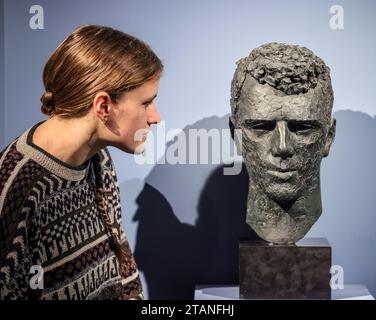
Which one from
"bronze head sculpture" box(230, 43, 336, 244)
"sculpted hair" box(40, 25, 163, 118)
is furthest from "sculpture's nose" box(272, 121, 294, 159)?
"sculpted hair" box(40, 25, 163, 118)

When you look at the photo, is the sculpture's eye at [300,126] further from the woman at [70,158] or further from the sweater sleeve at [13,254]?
the sweater sleeve at [13,254]

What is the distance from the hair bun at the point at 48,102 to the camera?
5.97ft

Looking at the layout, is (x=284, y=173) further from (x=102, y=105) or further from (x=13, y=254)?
(x=13, y=254)

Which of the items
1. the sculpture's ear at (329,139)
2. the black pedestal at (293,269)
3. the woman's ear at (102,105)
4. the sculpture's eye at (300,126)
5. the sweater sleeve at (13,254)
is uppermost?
the woman's ear at (102,105)

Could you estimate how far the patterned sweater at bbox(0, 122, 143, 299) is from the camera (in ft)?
5.46

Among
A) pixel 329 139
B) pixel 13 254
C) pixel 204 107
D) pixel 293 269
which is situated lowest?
pixel 293 269

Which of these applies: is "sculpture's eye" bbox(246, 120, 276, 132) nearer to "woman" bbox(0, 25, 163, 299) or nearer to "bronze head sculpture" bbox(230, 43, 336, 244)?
"bronze head sculpture" bbox(230, 43, 336, 244)

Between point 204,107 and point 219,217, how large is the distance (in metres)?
0.47

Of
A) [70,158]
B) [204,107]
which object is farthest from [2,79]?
[70,158]

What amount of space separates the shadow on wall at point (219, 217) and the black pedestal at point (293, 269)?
43cm

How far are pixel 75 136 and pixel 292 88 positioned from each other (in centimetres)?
75

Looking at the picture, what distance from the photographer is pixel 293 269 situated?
A: 88.7 inches

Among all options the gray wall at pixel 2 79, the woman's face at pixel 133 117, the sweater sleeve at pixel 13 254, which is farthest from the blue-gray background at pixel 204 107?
the sweater sleeve at pixel 13 254
